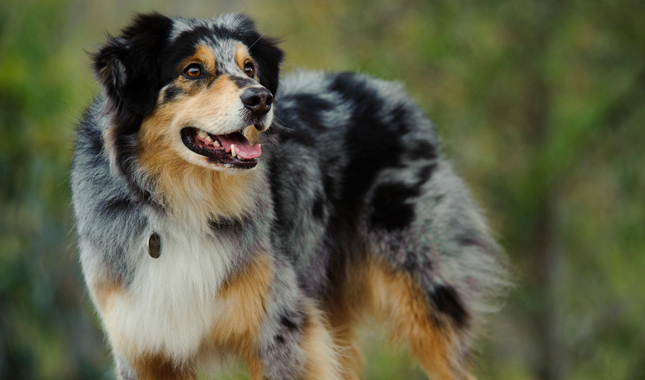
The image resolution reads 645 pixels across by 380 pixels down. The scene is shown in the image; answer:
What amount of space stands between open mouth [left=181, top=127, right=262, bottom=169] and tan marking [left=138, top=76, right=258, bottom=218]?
0.04 meters

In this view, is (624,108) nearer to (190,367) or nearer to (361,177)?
(361,177)

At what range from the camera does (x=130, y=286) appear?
400 cm

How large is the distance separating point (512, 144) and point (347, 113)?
857cm

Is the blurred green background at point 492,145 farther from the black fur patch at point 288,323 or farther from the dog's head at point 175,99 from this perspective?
the black fur patch at point 288,323

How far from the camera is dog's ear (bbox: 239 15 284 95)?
4453mm

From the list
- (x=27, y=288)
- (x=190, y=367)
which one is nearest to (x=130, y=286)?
(x=190, y=367)

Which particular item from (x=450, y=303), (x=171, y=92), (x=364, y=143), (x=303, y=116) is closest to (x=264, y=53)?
(x=303, y=116)

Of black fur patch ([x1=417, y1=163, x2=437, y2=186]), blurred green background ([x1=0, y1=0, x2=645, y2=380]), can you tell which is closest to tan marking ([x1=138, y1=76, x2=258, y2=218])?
black fur patch ([x1=417, y1=163, x2=437, y2=186])

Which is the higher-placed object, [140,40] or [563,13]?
[563,13]

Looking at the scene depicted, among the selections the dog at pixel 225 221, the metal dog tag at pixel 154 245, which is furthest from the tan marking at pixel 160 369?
the metal dog tag at pixel 154 245

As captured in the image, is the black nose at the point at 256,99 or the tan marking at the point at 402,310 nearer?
the black nose at the point at 256,99

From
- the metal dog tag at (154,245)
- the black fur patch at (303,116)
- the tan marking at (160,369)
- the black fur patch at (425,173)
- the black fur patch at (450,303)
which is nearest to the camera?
the metal dog tag at (154,245)

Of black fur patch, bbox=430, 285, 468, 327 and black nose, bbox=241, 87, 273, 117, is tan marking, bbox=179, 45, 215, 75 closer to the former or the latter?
black nose, bbox=241, 87, 273, 117

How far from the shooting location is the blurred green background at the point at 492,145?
9273mm
